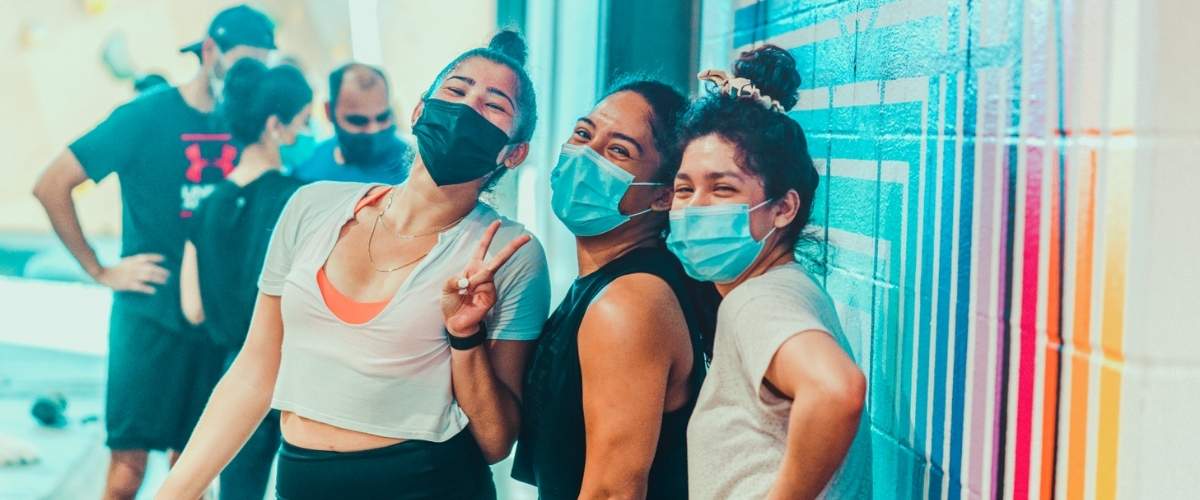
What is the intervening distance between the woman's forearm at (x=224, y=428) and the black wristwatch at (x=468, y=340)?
0.45 metres

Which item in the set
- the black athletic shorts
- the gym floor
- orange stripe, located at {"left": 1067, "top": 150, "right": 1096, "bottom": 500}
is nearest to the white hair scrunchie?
orange stripe, located at {"left": 1067, "top": 150, "right": 1096, "bottom": 500}

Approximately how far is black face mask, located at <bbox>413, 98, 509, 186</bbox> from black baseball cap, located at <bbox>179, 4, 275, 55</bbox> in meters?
0.74

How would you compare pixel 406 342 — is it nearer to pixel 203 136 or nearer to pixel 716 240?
pixel 716 240

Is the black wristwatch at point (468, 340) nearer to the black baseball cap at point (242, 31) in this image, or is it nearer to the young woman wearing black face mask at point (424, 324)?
the young woman wearing black face mask at point (424, 324)

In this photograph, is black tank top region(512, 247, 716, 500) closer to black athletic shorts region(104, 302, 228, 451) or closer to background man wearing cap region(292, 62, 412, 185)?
background man wearing cap region(292, 62, 412, 185)

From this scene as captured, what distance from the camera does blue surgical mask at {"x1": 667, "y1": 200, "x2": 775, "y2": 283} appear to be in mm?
1685

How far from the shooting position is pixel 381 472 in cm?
203

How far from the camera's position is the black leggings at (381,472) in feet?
6.67

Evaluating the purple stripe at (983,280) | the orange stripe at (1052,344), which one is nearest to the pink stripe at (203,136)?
the purple stripe at (983,280)

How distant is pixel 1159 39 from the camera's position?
121 cm

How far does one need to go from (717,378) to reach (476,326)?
45 centimetres

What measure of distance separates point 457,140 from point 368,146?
514mm

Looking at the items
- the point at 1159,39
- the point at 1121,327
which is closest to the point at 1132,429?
the point at 1121,327

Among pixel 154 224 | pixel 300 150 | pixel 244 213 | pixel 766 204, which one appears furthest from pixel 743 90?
pixel 154 224
